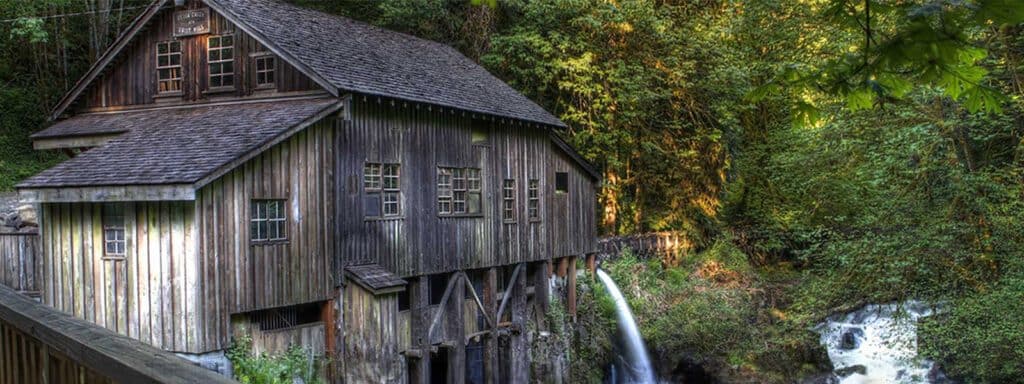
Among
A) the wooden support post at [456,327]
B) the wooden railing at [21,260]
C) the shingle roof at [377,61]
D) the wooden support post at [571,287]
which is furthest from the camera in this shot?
the wooden support post at [571,287]

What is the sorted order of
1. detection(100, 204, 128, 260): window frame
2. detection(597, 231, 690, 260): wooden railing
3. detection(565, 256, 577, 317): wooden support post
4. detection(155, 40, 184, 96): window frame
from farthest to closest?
1. detection(597, 231, 690, 260): wooden railing
2. detection(565, 256, 577, 317): wooden support post
3. detection(155, 40, 184, 96): window frame
4. detection(100, 204, 128, 260): window frame

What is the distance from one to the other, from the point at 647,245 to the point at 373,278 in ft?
44.3

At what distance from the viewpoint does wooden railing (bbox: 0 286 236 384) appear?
243cm

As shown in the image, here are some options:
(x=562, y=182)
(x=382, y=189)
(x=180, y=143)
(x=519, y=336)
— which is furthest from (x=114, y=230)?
(x=562, y=182)

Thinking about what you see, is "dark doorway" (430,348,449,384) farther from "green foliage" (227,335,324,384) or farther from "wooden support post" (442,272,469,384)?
"green foliage" (227,335,324,384)

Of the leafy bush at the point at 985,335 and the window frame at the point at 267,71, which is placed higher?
the window frame at the point at 267,71

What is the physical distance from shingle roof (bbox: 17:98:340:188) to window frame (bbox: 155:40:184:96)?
44 centimetres

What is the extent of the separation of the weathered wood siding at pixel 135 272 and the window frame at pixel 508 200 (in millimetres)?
8303

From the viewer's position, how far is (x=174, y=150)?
39.1 feet

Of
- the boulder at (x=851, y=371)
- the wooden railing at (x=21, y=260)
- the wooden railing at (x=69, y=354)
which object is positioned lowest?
the boulder at (x=851, y=371)

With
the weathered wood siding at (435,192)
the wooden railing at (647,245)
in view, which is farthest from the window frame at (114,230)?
the wooden railing at (647,245)

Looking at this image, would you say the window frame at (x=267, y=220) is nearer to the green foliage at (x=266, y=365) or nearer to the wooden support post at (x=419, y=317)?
the green foliage at (x=266, y=365)

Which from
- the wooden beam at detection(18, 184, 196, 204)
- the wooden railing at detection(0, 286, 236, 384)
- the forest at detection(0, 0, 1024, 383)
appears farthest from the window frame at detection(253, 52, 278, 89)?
the wooden railing at detection(0, 286, 236, 384)

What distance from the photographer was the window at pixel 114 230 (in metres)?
11.5
